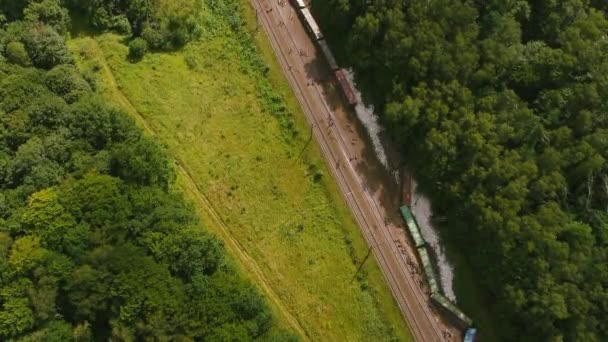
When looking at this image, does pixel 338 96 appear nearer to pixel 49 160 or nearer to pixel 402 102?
pixel 402 102

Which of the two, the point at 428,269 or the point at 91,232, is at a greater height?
the point at 91,232

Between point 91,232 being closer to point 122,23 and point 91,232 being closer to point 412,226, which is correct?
point 122,23

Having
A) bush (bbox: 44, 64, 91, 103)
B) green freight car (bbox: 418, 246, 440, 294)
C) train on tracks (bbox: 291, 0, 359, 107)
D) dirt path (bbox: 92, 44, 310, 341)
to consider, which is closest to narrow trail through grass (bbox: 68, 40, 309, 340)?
dirt path (bbox: 92, 44, 310, 341)

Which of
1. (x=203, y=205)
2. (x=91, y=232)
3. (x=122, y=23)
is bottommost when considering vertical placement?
(x=203, y=205)

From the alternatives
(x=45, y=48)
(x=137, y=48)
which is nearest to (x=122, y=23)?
(x=137, y=48)

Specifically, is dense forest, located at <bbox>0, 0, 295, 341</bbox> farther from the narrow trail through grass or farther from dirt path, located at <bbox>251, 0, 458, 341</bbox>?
dirt path, located at <bbox>251, 0, 458, 341</bbox>

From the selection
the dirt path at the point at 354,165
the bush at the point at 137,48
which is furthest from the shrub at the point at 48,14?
the dirt path at the point at 354,165
